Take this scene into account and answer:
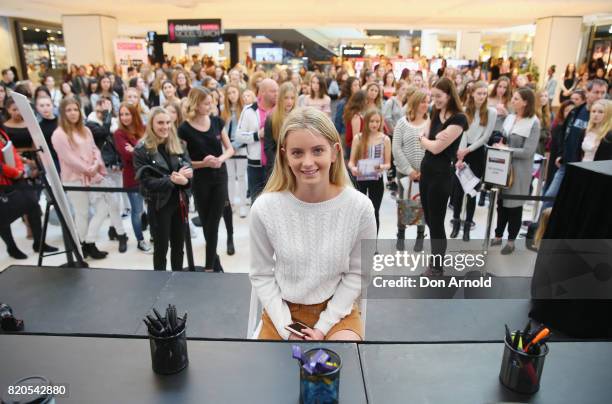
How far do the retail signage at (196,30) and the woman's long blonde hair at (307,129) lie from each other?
1084cm

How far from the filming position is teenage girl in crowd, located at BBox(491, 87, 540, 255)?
388cm

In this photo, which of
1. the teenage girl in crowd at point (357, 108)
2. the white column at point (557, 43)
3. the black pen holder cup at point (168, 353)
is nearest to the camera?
the black pen holder cup at point (168, 353)

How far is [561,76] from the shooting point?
14.0 metres

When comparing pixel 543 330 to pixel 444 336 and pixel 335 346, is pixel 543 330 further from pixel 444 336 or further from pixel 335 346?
pixel 444 336

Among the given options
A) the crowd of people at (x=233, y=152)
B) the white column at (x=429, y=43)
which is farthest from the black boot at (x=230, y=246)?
the white column at (x=429, y=43)

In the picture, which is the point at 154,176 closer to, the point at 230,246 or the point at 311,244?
the point at 230,246

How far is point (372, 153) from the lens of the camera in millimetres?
3814

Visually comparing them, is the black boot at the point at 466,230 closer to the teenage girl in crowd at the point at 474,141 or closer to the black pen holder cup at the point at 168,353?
the teenage girl in crowd at the point at 474,141

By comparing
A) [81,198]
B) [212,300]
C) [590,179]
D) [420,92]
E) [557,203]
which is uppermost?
[420,92]

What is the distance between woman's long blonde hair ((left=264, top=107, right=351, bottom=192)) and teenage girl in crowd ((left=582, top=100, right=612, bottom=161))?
2955 mm

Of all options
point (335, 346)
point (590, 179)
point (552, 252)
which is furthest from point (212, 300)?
point (590, 179)

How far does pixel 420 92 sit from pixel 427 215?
3.82ft

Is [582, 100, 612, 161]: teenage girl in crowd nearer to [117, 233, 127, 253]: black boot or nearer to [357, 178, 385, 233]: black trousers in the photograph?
[357, 178, 385, 233]: black trousers

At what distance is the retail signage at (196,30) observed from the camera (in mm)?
11211
